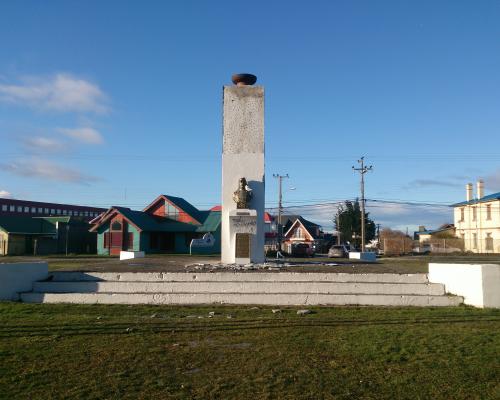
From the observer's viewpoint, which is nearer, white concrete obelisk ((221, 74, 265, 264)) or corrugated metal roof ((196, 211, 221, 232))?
white concrete obelisk ((221, 74, 265, 264))

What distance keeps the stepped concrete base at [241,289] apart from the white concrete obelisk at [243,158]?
4569 millimetres

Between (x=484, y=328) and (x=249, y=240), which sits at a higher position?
(x=249, y=240)

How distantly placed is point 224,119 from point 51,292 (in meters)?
8.84

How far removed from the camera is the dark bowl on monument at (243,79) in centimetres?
1820

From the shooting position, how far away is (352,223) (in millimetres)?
55281

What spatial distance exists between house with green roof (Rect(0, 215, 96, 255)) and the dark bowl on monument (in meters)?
30.7

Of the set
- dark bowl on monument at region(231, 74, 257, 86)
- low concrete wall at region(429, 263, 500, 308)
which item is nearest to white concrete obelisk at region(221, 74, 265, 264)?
dark bowl on monument at region(231, 74, 257, 86)

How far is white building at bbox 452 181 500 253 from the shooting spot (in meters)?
45.9

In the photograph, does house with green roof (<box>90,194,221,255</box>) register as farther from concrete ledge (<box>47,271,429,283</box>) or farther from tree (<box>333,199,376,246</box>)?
concrete ledge (<box>47,271,429,283</box>)

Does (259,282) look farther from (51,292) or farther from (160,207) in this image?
(160,207)

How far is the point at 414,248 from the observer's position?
49.9 metres

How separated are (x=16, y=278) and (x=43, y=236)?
37.5 metres

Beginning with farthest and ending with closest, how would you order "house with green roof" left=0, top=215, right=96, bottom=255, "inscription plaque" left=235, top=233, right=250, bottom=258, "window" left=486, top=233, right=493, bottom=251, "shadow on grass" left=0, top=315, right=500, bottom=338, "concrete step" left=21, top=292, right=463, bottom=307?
"window" left=486, top=233, right=493, bottom=251, "house with green roof" left=0, top=215, right=96, bottom=255, "inscription plaque" left=235, top=233, right=250, bottom=258, "concrete step" left=21, top=292, right=463, bottom=307, "shadow on grass" left=0, top=315, right=500, bottom=338

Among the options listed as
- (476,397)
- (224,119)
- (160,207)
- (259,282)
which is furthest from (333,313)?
(160,207)
